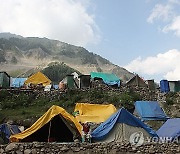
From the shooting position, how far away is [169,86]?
3194 centimetres

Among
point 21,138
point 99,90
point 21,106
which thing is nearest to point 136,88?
point 99,90

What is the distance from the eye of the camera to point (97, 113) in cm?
2286

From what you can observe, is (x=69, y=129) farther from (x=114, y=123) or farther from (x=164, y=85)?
(x=164, y=85)

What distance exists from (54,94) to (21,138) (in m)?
15.4

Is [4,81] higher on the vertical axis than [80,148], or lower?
higher

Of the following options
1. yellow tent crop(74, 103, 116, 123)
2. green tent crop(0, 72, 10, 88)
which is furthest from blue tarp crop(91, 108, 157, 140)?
green tent crop(0, 72, 10, 88)

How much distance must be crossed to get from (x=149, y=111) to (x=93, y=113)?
17.6 feet

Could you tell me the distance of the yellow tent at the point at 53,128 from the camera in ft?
48.5

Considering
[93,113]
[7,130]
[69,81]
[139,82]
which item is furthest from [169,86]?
[7,130]

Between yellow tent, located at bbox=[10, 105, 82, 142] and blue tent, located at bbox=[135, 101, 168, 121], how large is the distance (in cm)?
1053

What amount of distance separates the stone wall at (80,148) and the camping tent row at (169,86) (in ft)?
59.6

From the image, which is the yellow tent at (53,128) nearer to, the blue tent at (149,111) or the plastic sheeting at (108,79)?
the blue tent at (149,111)

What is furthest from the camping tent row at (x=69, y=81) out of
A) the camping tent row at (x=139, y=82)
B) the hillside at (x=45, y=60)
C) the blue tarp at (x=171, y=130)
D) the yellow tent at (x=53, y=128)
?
the hillside at (x=45, y=60)

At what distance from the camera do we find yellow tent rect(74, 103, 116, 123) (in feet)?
71.0
